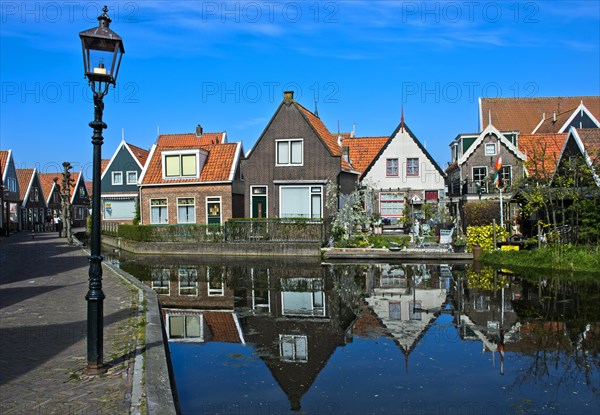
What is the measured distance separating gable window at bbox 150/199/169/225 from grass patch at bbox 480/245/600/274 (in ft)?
69.8

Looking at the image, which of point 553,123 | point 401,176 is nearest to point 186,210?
point 401,176

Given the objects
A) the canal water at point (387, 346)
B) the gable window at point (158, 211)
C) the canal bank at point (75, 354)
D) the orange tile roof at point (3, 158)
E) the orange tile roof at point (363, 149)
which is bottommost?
the canal water at point (387, 346)

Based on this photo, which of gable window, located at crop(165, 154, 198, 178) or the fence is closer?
the fence

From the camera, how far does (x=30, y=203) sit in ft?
200

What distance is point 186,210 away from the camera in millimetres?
33969

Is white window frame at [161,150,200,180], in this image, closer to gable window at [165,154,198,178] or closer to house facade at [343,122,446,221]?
gable window at [165,154,198,178]

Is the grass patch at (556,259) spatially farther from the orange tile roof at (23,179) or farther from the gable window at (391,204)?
the orange tile roof at (23,179)

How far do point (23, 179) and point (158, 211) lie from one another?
3500cm

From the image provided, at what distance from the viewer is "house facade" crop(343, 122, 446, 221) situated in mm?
36094

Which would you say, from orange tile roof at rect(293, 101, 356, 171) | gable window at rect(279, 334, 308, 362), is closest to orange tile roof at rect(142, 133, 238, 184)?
orange tile roof at rect(293, 101, 356, 171)

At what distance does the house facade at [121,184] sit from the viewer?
4600cm

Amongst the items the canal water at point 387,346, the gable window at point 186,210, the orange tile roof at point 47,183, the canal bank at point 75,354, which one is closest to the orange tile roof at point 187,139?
the gable window at point 186,210

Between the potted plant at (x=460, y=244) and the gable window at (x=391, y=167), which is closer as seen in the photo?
the potted plant at (x=460, y=244)

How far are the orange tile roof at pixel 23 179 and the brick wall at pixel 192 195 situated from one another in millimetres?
32358
